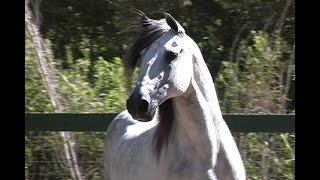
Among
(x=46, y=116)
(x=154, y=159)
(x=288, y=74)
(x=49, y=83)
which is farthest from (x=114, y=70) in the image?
(x=154, y=159)

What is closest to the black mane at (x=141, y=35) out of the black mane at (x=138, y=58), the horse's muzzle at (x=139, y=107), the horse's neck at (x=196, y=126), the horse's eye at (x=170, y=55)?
the black mane at (x=138, y=58)

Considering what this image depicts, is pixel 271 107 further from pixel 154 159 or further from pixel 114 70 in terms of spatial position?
pixel 154 159

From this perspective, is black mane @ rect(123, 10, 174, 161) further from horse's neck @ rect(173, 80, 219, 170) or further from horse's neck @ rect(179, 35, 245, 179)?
horse's neck @ rect(179, 35, 245, 179)

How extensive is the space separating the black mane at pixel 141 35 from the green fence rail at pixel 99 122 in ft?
4.53

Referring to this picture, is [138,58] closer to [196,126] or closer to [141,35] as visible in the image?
[141,35]

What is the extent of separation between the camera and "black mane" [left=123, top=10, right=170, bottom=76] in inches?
158

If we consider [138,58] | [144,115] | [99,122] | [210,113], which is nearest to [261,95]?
[99,122]

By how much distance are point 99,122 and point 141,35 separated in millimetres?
1573

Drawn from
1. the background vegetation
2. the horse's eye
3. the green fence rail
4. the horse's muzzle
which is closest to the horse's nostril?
the horse's muzzle

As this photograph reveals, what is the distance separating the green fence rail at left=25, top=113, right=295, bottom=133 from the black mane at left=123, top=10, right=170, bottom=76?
1.38m

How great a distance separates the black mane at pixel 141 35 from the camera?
4.01 m

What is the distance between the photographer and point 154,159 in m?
4.16

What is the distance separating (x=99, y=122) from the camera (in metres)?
5.51
